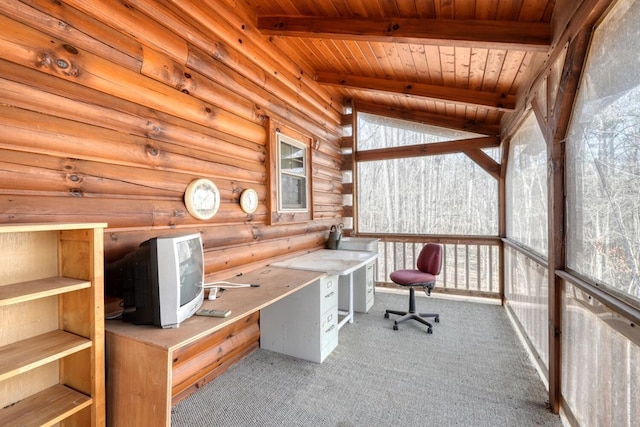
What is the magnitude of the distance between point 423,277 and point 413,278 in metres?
0.12

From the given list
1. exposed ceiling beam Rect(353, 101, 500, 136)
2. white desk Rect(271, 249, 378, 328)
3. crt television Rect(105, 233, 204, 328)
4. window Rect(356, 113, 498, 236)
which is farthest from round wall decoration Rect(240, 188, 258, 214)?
exposed ceiling beam Rect(353, 101, 500, 136)

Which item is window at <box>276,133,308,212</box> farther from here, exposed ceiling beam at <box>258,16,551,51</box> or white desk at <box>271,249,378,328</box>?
exposed ceiling beam at <box>258,16,551,51</box>

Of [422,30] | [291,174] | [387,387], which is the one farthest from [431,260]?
[422,30]

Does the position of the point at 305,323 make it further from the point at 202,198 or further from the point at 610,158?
the point at 610,158

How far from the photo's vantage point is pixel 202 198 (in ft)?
7.05

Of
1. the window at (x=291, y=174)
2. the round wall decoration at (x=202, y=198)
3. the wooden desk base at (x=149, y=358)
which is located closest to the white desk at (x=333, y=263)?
the window at (x=291, y=174)

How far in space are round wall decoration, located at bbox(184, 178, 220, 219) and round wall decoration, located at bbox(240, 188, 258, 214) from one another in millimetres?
288

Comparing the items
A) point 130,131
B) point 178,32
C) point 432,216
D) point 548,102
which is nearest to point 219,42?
point 178,32

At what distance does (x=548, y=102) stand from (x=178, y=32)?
101 inches

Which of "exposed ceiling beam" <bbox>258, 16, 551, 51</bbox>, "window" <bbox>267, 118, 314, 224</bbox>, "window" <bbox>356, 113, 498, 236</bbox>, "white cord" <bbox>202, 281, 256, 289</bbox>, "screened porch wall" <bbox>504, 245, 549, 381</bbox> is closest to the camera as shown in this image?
"exposed ceiling beam" <bbox>258, 16, 551, 51</bbox>

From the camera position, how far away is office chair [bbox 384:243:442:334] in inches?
125

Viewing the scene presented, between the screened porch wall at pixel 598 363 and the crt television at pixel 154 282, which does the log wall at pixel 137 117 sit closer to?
the crt television at pixel 154 282

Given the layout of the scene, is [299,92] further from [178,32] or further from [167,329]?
[167,329]

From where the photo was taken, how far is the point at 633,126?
1.16 metres
